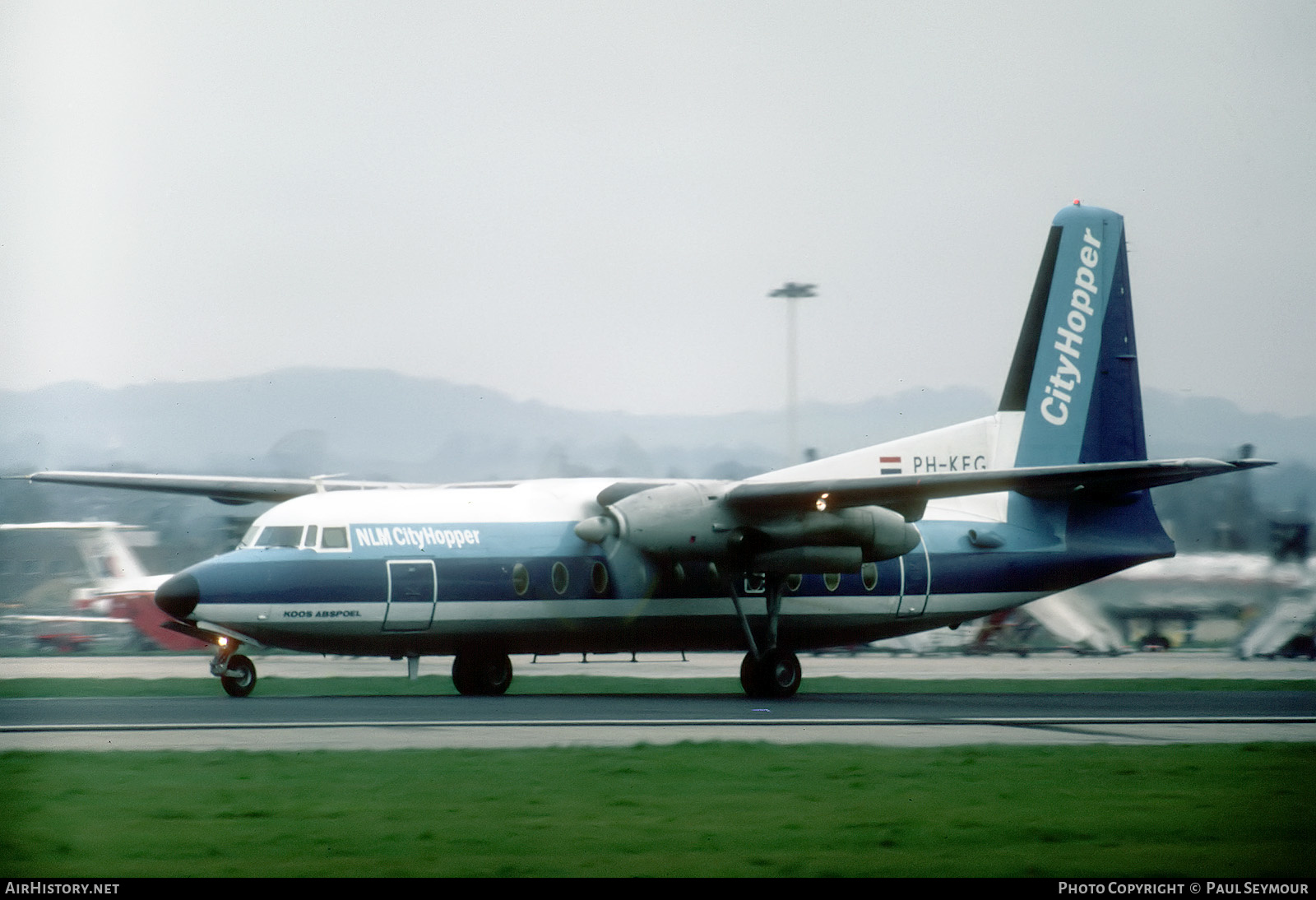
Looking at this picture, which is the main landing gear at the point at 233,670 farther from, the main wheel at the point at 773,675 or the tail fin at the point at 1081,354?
the tail fin at the point at 1081,354

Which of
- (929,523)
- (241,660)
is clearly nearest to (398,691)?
(241,660)

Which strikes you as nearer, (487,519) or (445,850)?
(445,850)

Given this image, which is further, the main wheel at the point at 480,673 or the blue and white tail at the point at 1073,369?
the blue and white tail at the point at 1073,369

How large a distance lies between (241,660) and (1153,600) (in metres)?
17.6

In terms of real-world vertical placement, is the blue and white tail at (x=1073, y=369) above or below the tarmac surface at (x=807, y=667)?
above

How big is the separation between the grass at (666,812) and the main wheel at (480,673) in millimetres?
8271

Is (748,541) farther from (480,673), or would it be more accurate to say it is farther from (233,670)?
(233,670)

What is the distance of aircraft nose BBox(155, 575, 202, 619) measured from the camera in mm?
18578

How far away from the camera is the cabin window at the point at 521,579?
20391 mm

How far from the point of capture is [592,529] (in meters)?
20.6

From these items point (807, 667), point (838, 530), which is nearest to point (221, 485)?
point (838, 530)

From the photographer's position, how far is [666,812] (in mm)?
10289

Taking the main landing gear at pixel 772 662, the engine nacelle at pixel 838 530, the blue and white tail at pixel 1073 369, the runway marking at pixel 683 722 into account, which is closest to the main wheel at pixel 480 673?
the main landing gear at pixel 772 662

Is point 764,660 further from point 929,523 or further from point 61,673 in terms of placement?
point 61,673
